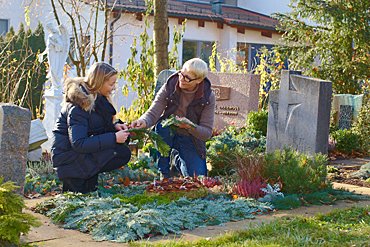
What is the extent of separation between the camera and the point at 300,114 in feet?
30.4

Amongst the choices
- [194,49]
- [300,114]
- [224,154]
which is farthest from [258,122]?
[194,49]

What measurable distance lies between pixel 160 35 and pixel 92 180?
20.0 ft

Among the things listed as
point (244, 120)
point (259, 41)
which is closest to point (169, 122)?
point (244, 120)

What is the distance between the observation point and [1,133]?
5281 mm

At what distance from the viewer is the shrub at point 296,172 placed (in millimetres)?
7688

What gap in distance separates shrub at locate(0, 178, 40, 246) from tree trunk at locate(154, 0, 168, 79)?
27.8 feet

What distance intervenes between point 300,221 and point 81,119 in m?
2.33

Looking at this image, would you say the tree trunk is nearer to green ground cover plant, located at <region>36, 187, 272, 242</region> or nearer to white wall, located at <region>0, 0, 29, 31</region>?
green ground cover plant, located at <region>36, 187, 272, 242</region>

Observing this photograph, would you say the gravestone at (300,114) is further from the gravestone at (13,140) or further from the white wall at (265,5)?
the white wall at (265,5)

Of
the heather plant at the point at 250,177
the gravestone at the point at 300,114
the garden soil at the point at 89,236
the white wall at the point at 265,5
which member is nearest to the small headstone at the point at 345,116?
the gravestone at the point at 300,114

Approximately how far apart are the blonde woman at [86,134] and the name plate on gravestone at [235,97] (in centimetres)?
717

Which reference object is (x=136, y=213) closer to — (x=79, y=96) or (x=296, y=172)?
(x=79, y=96)

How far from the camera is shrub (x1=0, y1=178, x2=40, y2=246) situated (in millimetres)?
4625

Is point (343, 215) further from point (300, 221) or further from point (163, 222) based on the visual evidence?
point (163, 222)
